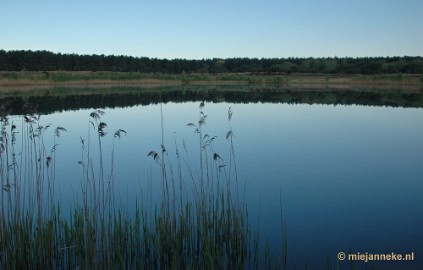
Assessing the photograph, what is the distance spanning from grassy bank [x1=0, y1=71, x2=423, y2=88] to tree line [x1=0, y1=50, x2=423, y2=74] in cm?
477

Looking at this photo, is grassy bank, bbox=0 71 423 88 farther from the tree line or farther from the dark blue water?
the dark blue water

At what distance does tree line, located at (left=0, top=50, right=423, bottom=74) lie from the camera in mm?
63094

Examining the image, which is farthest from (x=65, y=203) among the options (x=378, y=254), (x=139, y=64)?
(x=139, y=64)

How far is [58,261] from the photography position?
162 inches

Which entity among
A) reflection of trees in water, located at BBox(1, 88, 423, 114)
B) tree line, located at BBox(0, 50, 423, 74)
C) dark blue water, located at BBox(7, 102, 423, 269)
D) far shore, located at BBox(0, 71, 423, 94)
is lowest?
dark blue water, located at BBox(7, 102, 423, 269)

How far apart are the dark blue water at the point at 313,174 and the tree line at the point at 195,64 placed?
50.1 metres

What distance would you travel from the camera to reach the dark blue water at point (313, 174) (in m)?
A: 5.04

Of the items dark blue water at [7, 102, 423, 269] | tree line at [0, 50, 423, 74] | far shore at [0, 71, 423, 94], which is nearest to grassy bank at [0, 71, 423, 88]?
far shore at [0, 71, 423, 94]

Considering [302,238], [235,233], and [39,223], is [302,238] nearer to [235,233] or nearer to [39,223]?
[235,233]

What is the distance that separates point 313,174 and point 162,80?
5371cm

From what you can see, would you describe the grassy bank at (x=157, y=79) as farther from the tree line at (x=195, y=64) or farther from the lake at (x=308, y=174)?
the lake at (x=308, y=174)

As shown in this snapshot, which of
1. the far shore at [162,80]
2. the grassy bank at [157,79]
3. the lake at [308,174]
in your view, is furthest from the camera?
the grassy bank at [157,79]

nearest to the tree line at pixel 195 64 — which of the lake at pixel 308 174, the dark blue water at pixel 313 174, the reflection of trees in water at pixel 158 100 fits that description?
the reflection of trees in water at pixel 158 100

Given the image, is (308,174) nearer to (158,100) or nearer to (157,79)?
(158,100)
